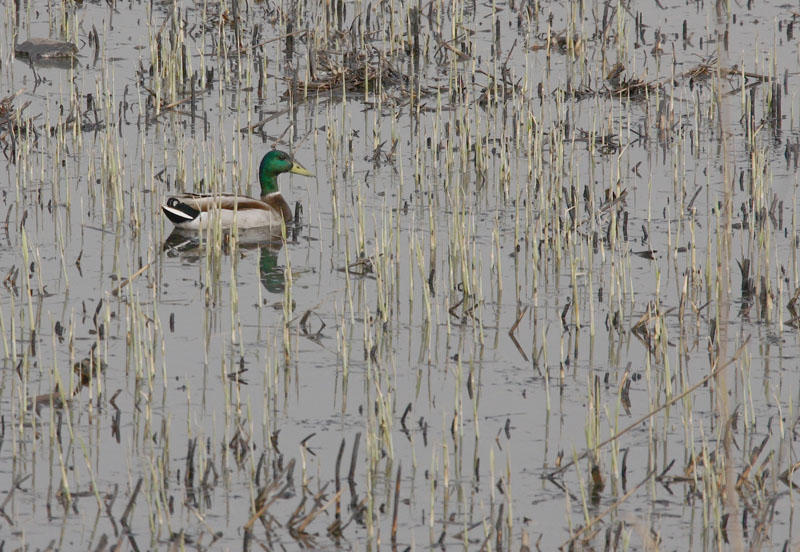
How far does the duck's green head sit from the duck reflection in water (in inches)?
21.6

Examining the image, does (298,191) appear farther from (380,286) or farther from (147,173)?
(380,286)

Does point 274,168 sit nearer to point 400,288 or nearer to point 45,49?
point 400,288

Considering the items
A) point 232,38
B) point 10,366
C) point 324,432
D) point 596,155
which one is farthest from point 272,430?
point 232,38

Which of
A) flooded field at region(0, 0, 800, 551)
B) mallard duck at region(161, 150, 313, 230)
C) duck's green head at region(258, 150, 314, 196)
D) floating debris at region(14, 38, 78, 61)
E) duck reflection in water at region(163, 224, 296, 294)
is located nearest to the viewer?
flooded field at region(0, 0, 800, 551)

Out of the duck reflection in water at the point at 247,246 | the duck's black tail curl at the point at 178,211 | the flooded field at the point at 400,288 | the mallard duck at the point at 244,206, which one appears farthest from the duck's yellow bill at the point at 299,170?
A: the duck's black tail curl at the point at 178,211

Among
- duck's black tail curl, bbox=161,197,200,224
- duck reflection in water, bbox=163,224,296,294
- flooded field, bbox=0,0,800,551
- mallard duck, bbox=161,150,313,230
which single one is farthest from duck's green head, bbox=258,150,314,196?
duck's black tail curl, bbox=161,197,200,224

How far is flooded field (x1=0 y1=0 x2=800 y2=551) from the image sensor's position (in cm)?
500

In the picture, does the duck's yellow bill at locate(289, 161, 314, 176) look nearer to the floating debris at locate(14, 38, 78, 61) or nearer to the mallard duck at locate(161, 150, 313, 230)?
the mallard duck at locate(161, 150, 313, 230)

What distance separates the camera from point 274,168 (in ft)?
32.4

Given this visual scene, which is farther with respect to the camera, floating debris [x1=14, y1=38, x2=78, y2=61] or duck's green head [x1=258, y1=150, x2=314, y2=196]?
floating debris [x1=14, y1=38, x2=78, y2=61]

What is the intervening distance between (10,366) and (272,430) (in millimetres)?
1445

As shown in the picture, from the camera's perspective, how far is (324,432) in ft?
18.9

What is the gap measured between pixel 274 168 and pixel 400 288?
2.51 meters

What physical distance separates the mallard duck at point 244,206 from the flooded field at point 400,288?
0.55 ft
